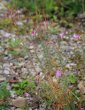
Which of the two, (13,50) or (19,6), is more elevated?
(19,6)

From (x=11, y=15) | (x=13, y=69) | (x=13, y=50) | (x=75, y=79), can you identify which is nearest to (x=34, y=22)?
Result: (x=11, y=15)

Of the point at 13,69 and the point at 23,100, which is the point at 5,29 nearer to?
the point at 13,69

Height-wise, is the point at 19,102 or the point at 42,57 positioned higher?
the point at 42,57

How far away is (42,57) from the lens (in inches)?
178

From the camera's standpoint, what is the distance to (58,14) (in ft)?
18.9

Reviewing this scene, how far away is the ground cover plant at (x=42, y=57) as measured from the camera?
362 centimetres

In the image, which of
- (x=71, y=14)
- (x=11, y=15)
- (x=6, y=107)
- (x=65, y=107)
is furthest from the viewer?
(x=71, y=14)

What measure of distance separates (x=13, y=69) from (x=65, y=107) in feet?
3.66

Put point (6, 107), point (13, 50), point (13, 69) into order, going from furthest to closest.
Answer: point (13, 50) → point (13, 69) → point (6, 107)

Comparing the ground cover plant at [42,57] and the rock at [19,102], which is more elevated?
the ground cover plant at [42,57]

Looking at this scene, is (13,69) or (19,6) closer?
(13,69)

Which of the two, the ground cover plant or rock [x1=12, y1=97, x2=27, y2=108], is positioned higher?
the ground cover plant

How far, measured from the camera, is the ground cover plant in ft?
11.9

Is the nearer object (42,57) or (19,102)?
(19,102)
